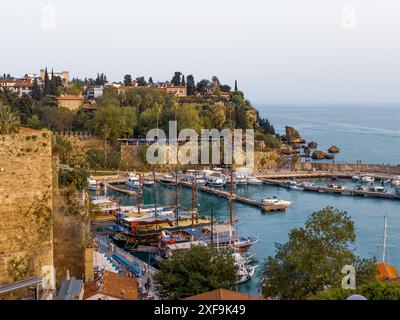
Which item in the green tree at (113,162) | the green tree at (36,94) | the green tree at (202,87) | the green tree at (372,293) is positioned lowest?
the green tree at (113,162)

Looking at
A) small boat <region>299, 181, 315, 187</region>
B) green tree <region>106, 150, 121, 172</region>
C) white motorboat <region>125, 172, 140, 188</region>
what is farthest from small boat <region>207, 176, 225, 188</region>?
green tree <region>106, 150, 121, 172</region>

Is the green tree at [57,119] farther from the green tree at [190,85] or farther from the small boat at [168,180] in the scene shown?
the green tree at [190,85]

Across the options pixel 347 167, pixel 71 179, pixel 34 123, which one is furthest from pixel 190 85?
pixel 71 179

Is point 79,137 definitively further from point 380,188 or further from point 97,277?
point 97,277

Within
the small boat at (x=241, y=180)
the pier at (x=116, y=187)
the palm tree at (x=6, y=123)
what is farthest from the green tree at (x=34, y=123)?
the palm tree at (x=6, y=123)

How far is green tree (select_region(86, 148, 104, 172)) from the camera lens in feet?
124

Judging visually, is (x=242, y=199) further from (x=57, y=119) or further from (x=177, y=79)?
(x=177, y=79)

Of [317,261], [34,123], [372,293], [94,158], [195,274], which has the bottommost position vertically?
[94,158]

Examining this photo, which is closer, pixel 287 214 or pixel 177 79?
pixel 287 214

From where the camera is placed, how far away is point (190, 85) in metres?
59.4

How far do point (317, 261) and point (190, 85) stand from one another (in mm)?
50723

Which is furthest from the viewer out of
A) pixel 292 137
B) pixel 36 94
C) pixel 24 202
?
pixel 292 137

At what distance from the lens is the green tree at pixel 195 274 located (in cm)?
1170

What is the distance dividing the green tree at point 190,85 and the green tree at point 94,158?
21.8m
